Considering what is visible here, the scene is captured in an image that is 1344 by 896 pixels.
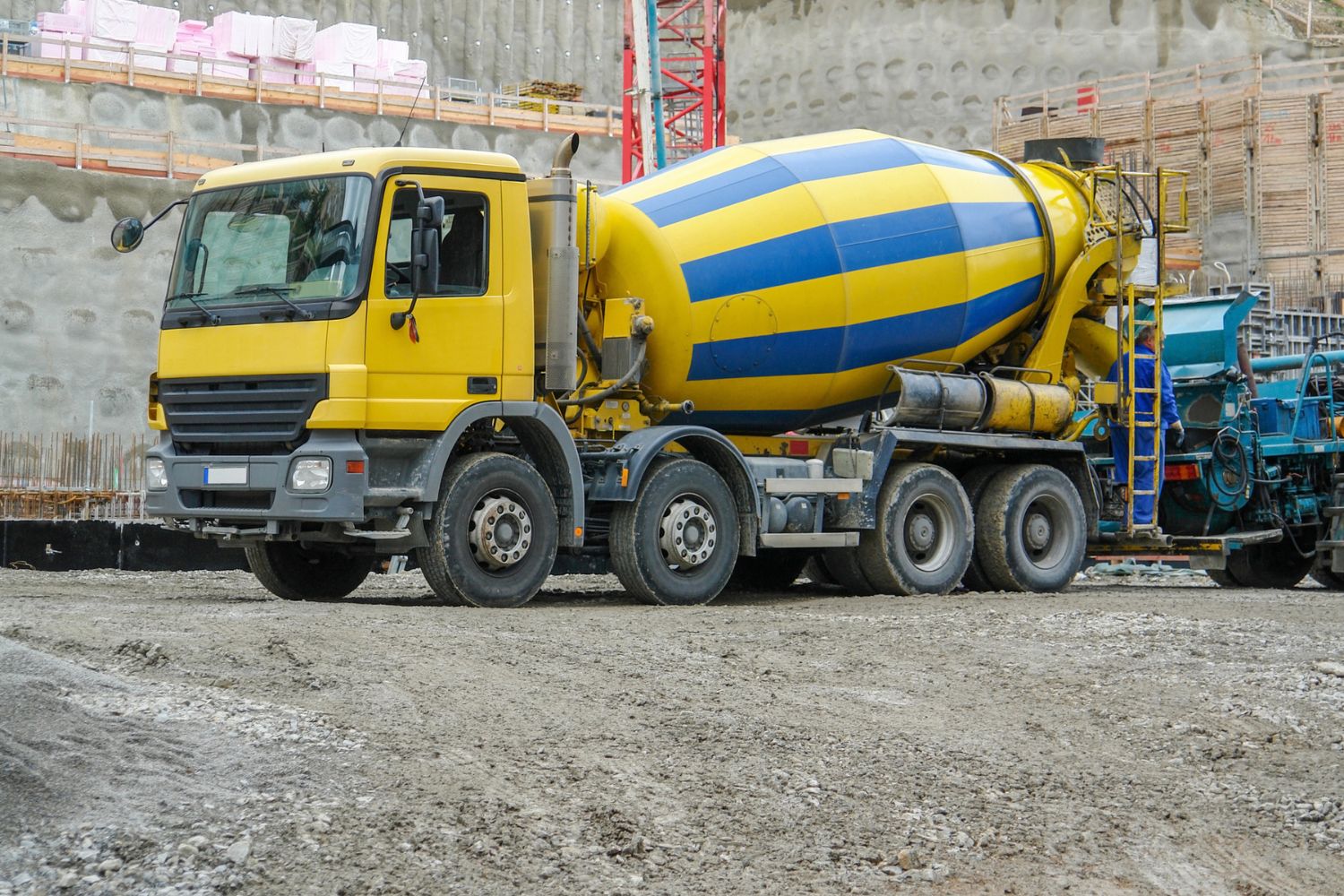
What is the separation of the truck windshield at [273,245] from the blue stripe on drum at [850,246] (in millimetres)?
2601

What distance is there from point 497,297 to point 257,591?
352 centimetres

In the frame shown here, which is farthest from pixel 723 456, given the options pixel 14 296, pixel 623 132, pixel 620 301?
pixel 623 132

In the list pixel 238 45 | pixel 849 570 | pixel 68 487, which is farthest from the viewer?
pixel 238 45

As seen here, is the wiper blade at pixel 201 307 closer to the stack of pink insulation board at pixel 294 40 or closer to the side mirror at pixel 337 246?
the side mirror at pixel 337 246

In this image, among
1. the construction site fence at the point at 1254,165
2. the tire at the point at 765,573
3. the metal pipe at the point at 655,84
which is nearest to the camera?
the tire at the point at 765,573

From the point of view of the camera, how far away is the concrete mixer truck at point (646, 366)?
10.6m

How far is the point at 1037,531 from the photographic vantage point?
14.5 meters

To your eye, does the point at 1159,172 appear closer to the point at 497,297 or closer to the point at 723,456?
the point at 723,456

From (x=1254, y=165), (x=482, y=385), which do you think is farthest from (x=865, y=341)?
(x=1254, y=165)

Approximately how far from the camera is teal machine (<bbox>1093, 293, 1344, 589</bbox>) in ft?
52.7

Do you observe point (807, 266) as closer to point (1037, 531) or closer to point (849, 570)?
point (849, 570)

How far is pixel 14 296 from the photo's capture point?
1064 inches

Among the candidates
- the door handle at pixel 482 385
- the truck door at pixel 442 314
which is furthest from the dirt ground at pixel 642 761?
the door handle at pixel 482 385

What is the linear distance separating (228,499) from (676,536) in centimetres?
312
